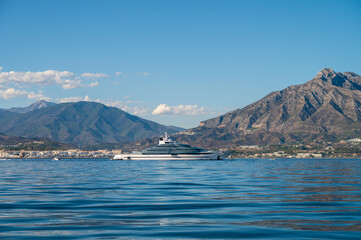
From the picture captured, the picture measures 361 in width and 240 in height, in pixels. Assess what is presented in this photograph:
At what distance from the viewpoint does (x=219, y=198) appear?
32031mm

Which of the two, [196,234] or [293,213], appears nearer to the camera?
[196,234]

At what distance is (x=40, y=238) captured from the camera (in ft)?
56.3

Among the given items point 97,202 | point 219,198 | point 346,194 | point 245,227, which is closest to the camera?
point 245,227

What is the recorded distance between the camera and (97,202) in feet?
97.3

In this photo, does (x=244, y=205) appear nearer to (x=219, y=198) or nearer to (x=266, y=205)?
(x=266, y=205)

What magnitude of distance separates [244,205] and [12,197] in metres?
18.4

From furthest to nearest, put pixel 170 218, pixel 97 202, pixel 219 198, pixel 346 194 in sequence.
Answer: pixel 346 194
pixel 219 198
pixel 97 202
pixel 170 218

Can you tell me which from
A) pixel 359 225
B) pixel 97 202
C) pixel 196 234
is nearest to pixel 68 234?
pixel 196 234

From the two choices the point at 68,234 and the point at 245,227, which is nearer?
the point at 68,234

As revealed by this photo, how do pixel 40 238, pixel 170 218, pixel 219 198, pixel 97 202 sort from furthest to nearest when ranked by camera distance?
1. pixel 219 198
2. pixel 97 202
3. pixel 170 218
4. pixel 40 238

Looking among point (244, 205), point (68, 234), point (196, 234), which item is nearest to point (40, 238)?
point (68, 234)

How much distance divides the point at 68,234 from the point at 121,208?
8445 millimetres

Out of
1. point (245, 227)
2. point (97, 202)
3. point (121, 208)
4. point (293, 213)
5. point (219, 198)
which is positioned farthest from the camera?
point (219, 198)

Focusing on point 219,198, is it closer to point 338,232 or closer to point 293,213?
point 293,213
